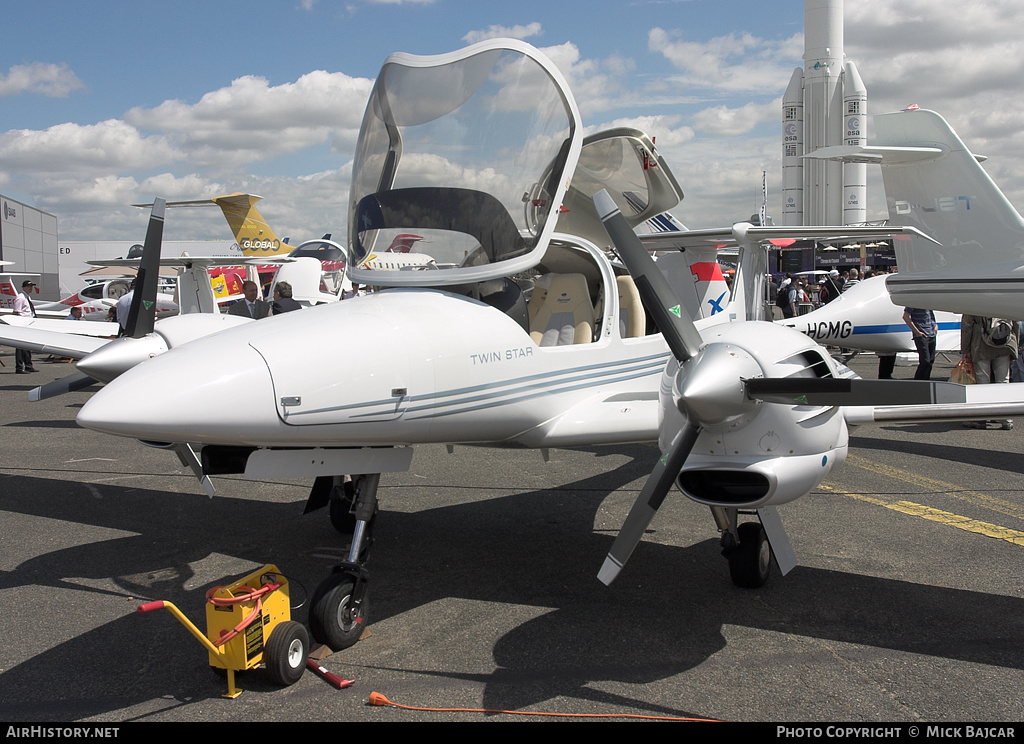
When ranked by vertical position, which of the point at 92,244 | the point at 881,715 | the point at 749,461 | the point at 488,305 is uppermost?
the point at 92,244

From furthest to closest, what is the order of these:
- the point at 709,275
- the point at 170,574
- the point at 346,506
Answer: the point at 709,275 < the point at 346,506 < the point at 170,574

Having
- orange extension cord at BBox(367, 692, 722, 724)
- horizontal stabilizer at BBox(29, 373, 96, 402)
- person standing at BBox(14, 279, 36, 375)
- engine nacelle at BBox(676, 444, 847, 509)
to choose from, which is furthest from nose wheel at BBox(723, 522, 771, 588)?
person standing at BBox(14, 279, 36, 375)

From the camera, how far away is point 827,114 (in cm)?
4859

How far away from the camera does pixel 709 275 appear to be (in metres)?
7.62

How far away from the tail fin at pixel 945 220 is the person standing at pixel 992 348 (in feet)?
4.83

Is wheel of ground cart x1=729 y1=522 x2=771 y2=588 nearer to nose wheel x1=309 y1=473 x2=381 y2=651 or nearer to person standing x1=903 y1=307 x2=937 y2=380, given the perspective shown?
nose wheel x1=309 y1=473 x2=381 y2=651

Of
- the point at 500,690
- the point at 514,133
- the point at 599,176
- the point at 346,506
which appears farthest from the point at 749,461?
the point at 599,176

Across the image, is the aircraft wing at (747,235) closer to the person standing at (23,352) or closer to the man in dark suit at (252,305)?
the man in dark suit at (252,305)

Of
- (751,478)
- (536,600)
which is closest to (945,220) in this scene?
(751,478)

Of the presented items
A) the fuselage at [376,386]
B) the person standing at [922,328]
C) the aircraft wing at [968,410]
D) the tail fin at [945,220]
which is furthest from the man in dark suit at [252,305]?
the person standing at [922,328]

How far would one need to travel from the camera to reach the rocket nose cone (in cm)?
316

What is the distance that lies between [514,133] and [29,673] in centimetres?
389

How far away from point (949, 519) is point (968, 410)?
2499 millimetres
